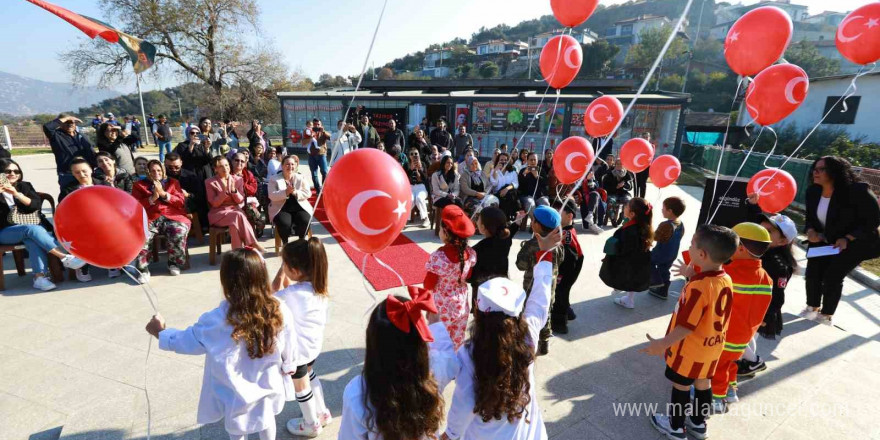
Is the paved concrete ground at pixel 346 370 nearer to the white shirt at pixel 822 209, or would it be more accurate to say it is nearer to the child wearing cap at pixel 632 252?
the child wearing cap at pixel 632 252

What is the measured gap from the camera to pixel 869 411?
2902 millimetres

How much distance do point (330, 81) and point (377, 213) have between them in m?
75.9

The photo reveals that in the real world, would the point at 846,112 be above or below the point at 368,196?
above

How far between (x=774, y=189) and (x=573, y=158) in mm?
2250

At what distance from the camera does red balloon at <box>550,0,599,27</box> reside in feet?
13.9

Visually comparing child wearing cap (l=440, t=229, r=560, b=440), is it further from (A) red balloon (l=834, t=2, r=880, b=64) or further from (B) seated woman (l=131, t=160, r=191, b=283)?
(A) red balloon (l=834, t=2, r=880, b=64)

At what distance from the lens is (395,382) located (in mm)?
1451

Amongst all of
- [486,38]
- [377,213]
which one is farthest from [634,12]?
[377,213]

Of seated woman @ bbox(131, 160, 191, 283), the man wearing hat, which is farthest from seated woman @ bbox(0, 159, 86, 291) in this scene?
the man wearing hat

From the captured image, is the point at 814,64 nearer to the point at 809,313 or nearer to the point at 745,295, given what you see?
the point at 809,313

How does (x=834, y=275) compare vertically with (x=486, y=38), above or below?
below

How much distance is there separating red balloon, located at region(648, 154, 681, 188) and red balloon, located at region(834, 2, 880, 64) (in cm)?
199

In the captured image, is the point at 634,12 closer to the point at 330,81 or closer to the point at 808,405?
the point at 330,81

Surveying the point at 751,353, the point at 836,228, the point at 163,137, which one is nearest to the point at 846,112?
the point at 836,228
